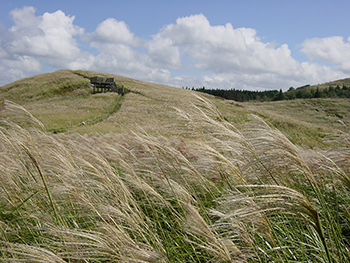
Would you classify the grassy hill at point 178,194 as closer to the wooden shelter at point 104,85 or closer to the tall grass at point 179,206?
the tall grass at point 179,206

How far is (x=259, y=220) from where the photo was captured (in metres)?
1.70

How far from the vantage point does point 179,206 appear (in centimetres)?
283

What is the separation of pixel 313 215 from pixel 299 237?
1507 millimetres

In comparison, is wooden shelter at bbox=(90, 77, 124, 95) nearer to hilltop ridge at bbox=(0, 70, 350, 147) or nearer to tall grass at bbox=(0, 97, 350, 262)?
hilltop ridge at bbox=(0, 70, 350, 147)

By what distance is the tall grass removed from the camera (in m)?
1.76

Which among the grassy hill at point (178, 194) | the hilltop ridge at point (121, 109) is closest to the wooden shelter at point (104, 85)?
the hilltop ridge at point (121, 109)

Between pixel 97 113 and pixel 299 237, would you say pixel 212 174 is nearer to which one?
pixel 299 237

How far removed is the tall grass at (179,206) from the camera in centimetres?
176

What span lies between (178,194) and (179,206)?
0.40 metres

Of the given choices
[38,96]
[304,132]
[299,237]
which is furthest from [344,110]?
[299,237]

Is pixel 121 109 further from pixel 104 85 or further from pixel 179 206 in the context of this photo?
pixel 179 206

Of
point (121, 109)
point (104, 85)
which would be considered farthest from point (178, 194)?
point (104, 85)

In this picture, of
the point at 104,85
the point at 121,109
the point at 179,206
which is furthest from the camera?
the point at 104,85

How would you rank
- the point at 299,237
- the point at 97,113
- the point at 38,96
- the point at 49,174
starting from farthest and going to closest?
the point at 38,96 < the point at 97,113 < the point at 49,174 < the point at 299,237
